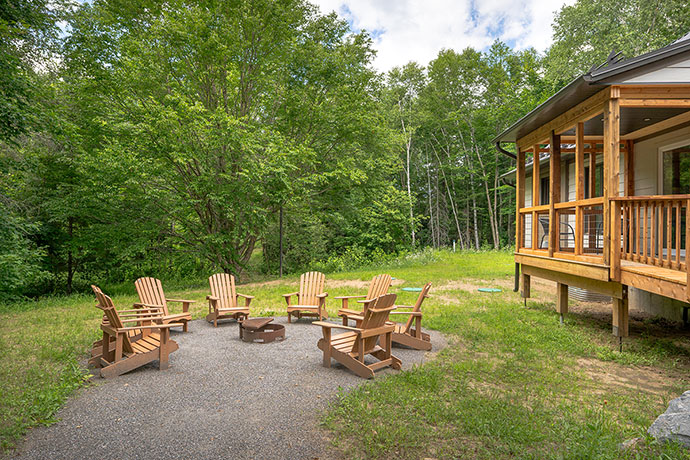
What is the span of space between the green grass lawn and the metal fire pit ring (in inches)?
82.4

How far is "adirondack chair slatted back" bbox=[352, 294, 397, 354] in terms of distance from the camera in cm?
442

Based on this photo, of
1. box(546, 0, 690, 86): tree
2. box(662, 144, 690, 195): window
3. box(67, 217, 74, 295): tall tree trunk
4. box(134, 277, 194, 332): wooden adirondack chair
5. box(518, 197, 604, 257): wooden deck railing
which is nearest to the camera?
box(134, 277, 194, 332): wooden adirondack chair

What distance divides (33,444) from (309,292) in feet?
16.7

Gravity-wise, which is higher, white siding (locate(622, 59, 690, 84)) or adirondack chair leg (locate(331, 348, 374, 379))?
white siding (locate(622, 59, 690, 84))

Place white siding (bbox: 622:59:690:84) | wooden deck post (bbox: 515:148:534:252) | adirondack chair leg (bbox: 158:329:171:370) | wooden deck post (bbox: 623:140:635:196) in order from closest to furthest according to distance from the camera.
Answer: adirondack chair leg (bbox: 158:329:171:370) → white siding (bbox: 622:59:690:84) → wooden deck post (bbox: 623:140:635:196) → wooden deck post (bbox: 515:148:534:252)

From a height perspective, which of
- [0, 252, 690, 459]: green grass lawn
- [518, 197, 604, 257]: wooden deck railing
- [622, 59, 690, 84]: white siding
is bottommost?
[0, 252, 690, 459]: green grass lawn

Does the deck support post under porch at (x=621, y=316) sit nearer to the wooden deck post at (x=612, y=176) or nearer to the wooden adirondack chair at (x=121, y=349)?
the wooden deck post at (x=612, y=176)

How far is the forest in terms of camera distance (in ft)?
32.1

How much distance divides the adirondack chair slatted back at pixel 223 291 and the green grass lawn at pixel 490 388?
80.3 inches

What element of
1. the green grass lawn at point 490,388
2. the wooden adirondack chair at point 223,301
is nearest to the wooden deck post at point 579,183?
the green grass lawn at point 490,388

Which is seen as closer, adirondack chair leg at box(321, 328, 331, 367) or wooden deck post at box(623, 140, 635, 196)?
adirondack chair leg at box(321, 328, 331, 367)

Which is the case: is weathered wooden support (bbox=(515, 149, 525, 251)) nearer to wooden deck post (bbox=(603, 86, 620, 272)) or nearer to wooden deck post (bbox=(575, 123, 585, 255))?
wooden deck post (bbox=(575, 123, 585, 255))

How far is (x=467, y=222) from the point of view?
29.5 meters

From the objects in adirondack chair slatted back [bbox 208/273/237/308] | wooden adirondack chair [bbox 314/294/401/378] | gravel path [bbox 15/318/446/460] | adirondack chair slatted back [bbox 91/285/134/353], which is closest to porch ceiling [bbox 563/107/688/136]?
wooden adirondack chair [bbox 314/294/401/378]
